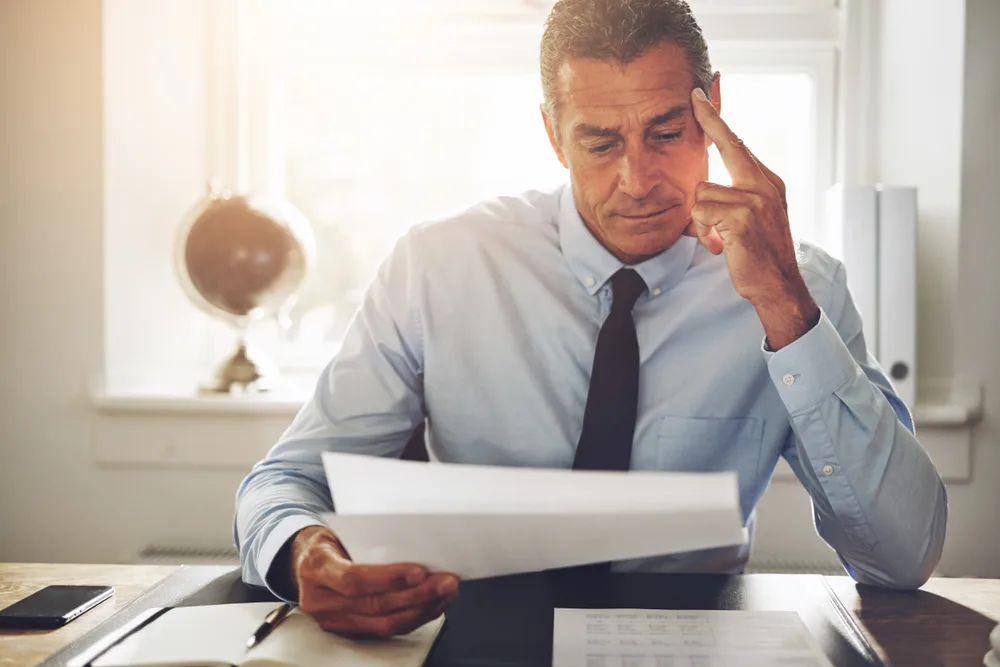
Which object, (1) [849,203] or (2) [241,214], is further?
(2) [241,214]

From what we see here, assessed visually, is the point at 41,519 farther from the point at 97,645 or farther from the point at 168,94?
→ the point at 97,645

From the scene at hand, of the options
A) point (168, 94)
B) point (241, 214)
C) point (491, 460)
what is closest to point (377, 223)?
point (241, 214)

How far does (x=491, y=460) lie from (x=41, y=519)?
1.40m

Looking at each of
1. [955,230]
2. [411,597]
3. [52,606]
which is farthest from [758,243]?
[955,230]

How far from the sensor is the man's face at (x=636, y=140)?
1126mm

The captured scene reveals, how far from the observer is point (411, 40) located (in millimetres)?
2340

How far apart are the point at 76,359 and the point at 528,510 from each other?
5.76 feet

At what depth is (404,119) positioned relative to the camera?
95.2 inches

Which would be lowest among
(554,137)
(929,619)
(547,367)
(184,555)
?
(184,555)

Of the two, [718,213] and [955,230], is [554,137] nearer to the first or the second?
[718,213]

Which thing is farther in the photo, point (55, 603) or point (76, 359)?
point (76, 359)

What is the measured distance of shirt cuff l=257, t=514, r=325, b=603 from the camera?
36.4 inches

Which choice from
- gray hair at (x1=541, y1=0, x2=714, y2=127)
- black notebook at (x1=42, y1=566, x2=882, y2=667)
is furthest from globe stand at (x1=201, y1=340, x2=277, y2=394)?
gray hair at (x1=541, y1=0, x2=714, y2=127)

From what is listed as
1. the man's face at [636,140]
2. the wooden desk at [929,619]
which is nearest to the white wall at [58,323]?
the man's face at [636,140]
